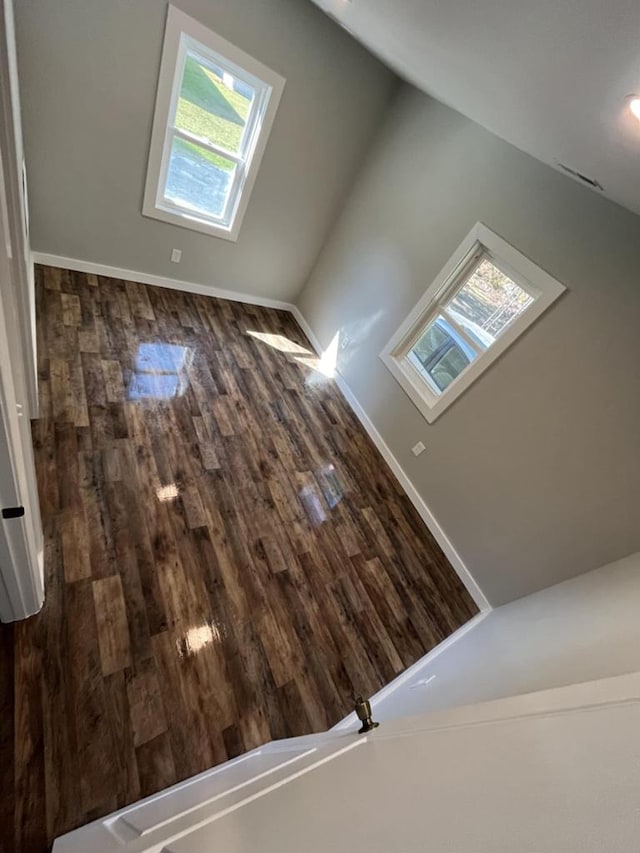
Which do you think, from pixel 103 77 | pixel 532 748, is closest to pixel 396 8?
pixel 532 748

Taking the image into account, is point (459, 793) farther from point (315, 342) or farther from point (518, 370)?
point (315, 342)

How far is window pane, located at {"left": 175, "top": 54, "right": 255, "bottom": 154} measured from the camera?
246cm

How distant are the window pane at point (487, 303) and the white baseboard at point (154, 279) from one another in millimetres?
2152

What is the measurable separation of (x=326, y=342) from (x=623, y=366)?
2.49 m

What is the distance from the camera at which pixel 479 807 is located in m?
0.37

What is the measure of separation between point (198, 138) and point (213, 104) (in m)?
0.25

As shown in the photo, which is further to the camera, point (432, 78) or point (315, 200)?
point (315, 200)

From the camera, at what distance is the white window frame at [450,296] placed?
199 centimetres

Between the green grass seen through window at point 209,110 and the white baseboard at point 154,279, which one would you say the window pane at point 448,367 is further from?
the green grass seen through window at point 209,110

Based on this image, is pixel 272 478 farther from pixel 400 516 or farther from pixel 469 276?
pixel 469 276

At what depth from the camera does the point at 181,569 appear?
66.4 inches

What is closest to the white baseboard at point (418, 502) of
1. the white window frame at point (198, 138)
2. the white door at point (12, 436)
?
the white window frame at point (198, 138)

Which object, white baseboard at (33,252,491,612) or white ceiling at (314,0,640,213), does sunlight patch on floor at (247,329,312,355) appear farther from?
white ceiling at (314,0,640,213)

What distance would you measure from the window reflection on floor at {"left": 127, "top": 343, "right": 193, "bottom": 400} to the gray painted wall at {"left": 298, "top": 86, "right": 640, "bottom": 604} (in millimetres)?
1595
